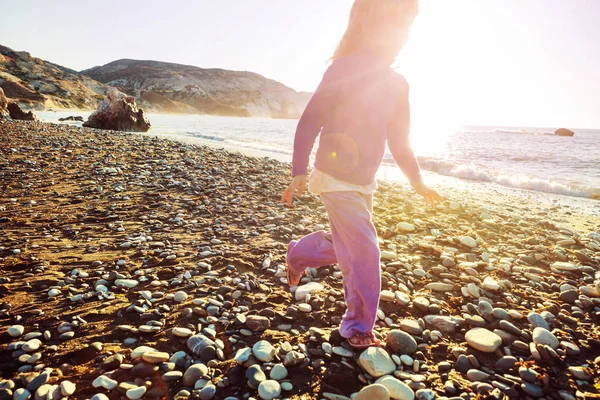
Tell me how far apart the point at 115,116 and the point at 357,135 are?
2997 centimetres

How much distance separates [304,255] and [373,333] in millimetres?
979

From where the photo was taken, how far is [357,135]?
A: 2658 millimetres

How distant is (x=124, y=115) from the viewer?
27281 mm

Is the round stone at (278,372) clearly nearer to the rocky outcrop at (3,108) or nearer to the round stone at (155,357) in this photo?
the round stone at (155,357)

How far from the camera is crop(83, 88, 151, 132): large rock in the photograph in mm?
27094

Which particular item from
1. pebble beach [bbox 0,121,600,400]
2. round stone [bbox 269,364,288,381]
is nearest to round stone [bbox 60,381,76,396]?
pebble beach [bbox 0,121,600,400]

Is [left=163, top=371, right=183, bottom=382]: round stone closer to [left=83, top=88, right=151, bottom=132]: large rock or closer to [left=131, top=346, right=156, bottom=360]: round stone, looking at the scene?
[left=131, top=346, right=156, bottom=360]: round stone

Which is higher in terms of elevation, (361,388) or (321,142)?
(321,142)

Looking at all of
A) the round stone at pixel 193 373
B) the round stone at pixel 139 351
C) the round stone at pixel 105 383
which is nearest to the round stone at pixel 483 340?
the round stone at pixel 193 373

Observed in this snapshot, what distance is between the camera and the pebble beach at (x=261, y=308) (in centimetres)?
233

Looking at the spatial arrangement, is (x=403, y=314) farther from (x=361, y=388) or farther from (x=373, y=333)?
(x=361, y=388)

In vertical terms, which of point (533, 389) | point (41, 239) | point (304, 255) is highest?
point (304, 255)

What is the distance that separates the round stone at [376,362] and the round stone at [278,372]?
611mm

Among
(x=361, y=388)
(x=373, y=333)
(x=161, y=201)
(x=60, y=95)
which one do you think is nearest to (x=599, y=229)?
(x=373, y=333)
